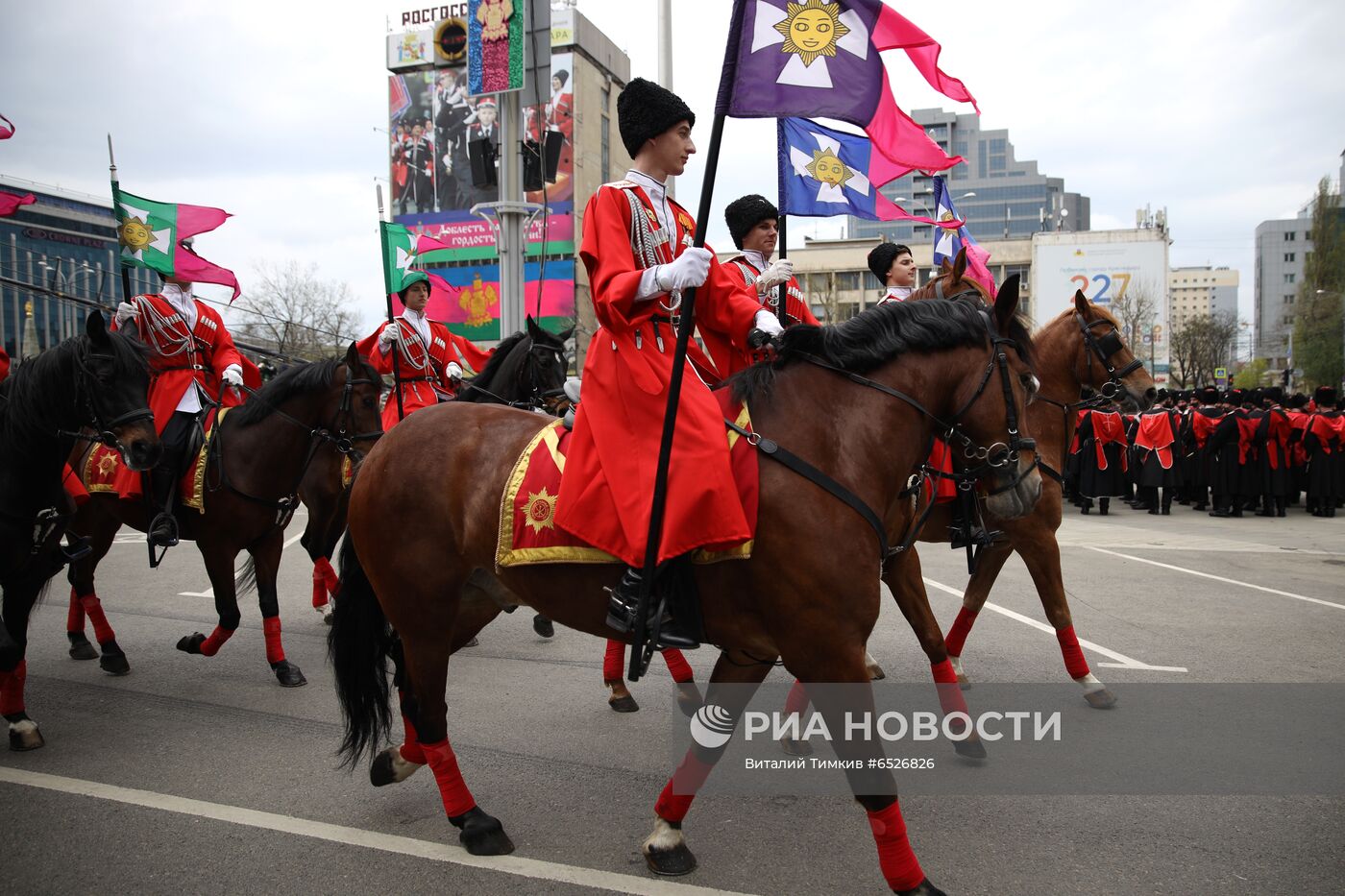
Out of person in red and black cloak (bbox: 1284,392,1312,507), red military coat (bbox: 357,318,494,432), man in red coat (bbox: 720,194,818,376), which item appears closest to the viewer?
man in red coat (bbox: 720,194,818,376)

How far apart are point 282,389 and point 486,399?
1606 mm

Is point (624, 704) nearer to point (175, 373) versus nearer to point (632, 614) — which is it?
point (632, 614)

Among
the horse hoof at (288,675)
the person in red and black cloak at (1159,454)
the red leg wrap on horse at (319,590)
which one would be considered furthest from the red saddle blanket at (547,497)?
the person in red and black cloak at (1159,454)

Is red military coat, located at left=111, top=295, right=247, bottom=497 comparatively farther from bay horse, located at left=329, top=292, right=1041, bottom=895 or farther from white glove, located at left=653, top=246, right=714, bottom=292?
white glove, located at left=653, top=246, right=714, bottom=292

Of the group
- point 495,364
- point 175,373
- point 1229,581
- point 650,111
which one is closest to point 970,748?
point 650,111

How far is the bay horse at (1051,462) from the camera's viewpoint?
17.1 feet

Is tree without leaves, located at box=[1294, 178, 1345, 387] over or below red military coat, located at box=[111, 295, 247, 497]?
over

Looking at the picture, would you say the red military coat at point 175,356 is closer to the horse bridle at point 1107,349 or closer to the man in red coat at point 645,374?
the man in red coat at point 645,374

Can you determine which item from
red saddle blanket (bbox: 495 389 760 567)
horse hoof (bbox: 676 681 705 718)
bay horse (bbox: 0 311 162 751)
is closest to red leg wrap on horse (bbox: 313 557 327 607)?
bay horse (bbox: 0 311 162 751)

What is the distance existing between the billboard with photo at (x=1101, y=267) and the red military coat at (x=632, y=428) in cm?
7328

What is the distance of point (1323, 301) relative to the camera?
54781 millimetres

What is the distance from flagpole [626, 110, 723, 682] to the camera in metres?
3.07

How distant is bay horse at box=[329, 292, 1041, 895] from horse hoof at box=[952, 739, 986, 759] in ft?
4.10

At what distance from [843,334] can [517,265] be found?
39.1 feet
